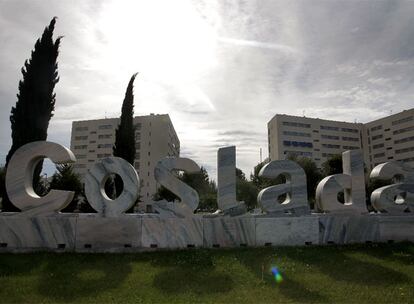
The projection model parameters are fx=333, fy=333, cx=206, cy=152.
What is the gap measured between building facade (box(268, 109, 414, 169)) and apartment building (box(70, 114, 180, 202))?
25763 mm

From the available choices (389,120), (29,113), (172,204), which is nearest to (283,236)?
(172,204)

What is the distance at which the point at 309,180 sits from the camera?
128 ft

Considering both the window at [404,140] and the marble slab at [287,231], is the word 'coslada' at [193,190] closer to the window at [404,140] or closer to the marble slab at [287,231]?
the marble slab at [287,231]

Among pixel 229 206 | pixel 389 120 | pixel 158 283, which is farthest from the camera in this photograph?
pixel 389 120

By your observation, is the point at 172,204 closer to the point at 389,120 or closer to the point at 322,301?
the point at 322,301

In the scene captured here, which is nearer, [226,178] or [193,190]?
[193,190]

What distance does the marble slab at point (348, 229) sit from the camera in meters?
12.9

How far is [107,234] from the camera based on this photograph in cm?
1187

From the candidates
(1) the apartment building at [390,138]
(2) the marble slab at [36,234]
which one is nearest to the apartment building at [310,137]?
(1) the apartment building at [390,138]

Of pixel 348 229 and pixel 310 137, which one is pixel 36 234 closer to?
pixel 348 229

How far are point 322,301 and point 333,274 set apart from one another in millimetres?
2122

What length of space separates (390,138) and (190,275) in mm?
82261

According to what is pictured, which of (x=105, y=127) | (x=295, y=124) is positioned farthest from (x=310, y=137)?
(x=105, y=127)

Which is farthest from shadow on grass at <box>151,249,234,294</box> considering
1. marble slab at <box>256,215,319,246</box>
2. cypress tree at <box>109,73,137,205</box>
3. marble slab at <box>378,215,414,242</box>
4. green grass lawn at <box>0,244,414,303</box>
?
cypress tree at <box>109,73,137,205</box>
